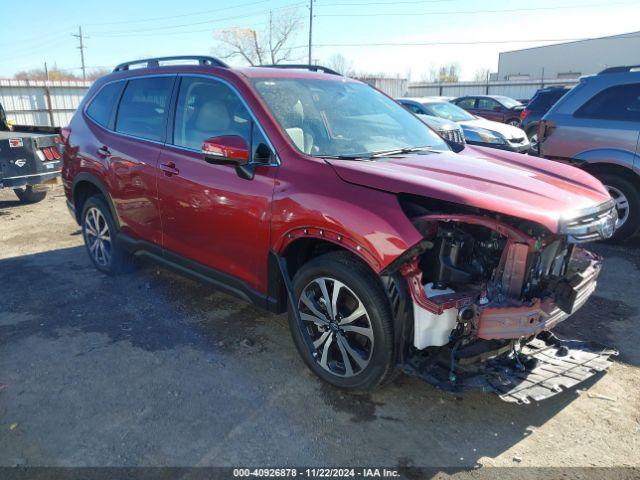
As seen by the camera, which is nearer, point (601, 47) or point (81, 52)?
point (601, 47)

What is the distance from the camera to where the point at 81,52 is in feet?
215

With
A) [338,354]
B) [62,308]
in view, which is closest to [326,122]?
[338,354]

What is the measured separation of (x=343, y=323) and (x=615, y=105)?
16.7ft

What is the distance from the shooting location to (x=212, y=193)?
367 cm

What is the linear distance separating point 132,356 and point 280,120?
80.3 inches

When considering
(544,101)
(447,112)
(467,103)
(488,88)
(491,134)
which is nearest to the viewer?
(491,134)

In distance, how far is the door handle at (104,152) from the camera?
4.73 metres

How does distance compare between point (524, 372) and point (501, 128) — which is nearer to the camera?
point (524, 372)

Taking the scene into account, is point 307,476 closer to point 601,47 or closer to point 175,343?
point 175,343

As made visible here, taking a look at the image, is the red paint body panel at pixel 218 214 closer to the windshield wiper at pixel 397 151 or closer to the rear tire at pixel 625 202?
the windshield wiper at pixel 397 151

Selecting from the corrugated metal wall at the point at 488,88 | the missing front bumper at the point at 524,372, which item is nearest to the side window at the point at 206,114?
the missing front bumper at the point at 524,372

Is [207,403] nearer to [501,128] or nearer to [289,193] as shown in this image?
[289,193]

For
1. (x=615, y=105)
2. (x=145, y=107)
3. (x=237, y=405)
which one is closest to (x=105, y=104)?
(x=145, y=107)

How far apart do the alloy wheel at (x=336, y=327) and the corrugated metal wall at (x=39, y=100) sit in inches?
700
